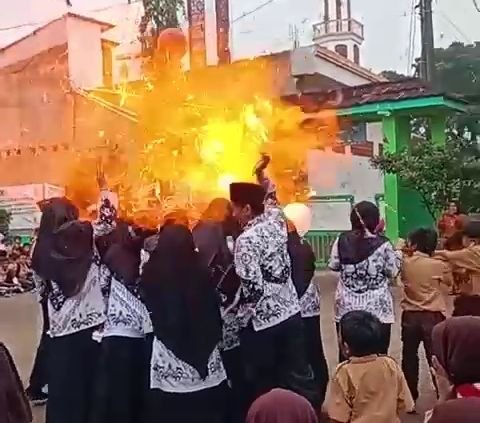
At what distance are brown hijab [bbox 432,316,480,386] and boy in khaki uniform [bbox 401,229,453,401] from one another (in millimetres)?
3249

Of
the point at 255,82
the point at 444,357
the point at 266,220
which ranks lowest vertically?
the point at 444,357

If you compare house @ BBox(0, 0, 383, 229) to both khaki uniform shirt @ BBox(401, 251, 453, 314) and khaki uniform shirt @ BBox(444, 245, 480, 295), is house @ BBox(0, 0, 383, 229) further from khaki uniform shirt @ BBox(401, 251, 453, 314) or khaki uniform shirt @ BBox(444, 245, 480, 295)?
khaki uniform shirt @ BBox(444, 245, 480, 295)

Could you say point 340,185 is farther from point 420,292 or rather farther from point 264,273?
point 264,273

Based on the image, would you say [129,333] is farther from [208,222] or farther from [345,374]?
[345,374]

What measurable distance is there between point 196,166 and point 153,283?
5279 millimetres

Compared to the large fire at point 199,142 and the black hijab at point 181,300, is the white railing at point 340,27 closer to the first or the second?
the large fire at point 199,142

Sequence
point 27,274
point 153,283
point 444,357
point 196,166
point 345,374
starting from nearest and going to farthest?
point 444,357 → point 345,374 → point 153,283 → point 196,166 → point 27,274

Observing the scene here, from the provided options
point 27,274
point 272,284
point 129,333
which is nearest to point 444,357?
point 272,284

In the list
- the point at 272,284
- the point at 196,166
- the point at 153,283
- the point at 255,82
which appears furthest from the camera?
the point at 255,82

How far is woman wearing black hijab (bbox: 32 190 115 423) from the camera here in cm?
536

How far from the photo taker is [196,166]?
986 cm

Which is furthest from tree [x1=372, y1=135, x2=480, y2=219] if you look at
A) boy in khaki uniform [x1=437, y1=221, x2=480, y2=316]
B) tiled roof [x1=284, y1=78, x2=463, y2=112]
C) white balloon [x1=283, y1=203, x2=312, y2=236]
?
boy in khaki uniform [x1=437, y1=221, x2=480, y2=316]

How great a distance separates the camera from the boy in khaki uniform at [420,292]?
20.5 feet

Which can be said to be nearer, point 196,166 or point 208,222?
point 208,222
